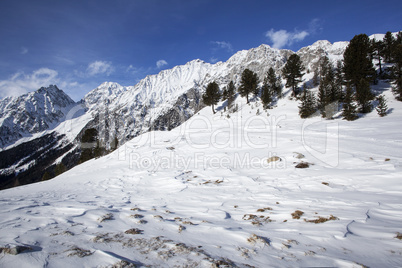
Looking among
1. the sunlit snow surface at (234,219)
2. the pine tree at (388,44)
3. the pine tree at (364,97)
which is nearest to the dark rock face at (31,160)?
the sunlit snow surface at (234,219)

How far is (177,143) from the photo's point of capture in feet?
51.2

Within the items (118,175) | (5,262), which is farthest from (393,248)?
(118,175)

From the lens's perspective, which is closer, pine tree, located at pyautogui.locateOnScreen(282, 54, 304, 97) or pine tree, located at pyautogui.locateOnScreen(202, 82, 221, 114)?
pine tree, located at pyautogui.locateOnScreen(282, 54, 304, 97)

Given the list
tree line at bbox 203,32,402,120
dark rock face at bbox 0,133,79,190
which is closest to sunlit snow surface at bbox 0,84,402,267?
tree line at bbox 203,32,402,120

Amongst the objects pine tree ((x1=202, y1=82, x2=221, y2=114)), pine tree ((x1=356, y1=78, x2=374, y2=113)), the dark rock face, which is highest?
pine tree ((x1=202, y1=82, x2=221, y2=114))

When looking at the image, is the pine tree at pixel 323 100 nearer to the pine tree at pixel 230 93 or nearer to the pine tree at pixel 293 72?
the pine tree at pixel 293 72

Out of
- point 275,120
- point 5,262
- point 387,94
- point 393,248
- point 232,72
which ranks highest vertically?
point 232,72

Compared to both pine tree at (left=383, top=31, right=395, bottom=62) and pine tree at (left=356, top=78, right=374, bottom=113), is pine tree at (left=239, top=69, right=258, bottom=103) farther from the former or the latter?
pine tree at (left=383, top=31, right=395, bottom=62)

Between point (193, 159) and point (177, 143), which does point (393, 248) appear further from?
point (177, 143)

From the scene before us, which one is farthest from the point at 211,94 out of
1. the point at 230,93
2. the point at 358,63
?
the point at 358,63

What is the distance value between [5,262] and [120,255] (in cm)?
120

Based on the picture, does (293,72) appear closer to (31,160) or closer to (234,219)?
(234,219)

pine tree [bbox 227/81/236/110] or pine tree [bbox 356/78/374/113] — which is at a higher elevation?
pine tree [bbox 227/81/236/110]

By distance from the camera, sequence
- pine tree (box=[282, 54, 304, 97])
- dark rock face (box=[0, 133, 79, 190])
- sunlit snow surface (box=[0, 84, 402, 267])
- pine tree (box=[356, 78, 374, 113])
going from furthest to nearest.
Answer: dark rock face (box=[0, 133, 79, 190]) → pine tree (box=[282, 54, 304, 97]) → pine tree (box=[356, 78, 374, 113]) → sunlit snow surface (box=[0, 84, 402, 267])
